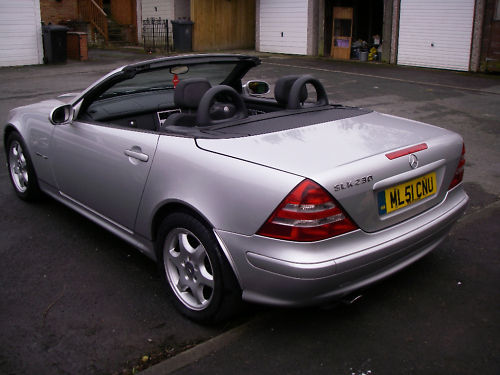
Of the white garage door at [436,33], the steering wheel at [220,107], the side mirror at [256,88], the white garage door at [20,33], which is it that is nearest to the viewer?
the steering wheel at [220,107]

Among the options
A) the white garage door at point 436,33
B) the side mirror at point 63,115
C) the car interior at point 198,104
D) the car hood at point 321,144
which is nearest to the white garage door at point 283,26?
the white garage door at point 436,33

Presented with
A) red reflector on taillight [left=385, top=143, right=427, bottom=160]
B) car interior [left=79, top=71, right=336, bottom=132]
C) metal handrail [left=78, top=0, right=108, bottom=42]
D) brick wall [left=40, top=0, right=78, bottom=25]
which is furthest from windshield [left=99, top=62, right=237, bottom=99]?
brick wall [left=40, top=0, right=78, bottom=25]

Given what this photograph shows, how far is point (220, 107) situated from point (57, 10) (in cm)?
2413

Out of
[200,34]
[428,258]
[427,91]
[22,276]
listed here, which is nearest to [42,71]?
[200,34]

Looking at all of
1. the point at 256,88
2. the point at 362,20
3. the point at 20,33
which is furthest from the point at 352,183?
the point at 362,20

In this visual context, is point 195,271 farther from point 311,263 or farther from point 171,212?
point 311,263

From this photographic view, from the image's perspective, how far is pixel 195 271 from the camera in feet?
10.6

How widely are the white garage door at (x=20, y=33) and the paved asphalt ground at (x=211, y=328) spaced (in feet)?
46.0

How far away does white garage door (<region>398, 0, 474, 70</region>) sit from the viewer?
17.0m

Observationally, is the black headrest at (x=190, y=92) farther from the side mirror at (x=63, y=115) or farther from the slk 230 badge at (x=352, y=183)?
the slk 230 badge at (x=352, y=183)

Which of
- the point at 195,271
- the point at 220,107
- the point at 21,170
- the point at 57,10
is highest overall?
the point at 57,10

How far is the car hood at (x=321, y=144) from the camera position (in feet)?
9.64

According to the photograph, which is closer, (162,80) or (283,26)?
(162,80)

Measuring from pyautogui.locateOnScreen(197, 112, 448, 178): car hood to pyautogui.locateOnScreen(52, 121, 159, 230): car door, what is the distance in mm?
555
